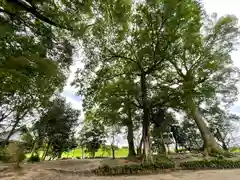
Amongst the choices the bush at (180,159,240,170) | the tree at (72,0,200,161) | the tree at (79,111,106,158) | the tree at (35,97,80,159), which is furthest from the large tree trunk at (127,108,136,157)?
the bush at (180,159,240,170)

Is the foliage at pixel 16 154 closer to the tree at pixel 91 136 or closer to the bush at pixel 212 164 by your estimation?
the tree at pixel 91 136

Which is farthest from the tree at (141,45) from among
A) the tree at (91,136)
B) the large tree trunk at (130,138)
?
the tree at (91,136)

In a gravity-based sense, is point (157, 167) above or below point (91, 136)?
below

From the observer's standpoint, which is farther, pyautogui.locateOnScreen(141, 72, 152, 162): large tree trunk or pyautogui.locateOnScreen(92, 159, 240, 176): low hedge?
pyautogui.locateOnScreen(141, 72, 152, 162): large tree trunk

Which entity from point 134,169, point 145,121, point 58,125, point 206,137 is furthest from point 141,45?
point 58,125

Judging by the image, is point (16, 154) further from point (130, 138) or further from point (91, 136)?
point (130, 138)

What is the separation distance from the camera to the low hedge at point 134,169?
7605 mm

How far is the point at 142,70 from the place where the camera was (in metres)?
9.80

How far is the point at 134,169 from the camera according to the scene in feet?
25.2

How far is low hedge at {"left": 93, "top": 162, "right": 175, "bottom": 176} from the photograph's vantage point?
299 inches

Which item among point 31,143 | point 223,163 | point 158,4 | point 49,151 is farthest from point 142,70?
point 49,151

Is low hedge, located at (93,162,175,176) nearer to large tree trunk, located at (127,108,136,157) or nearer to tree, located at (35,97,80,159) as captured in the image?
large tree trunk, located at (127,108,136,157)

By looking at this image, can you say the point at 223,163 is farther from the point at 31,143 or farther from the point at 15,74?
the point at 31,143

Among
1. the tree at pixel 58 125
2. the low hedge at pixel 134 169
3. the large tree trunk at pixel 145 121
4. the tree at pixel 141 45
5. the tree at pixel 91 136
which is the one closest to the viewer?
the tree at pixel 141 45
